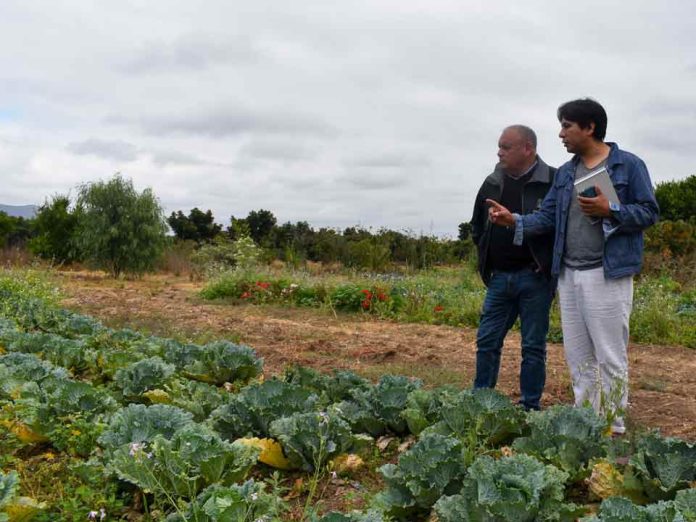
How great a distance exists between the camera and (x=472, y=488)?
270cm

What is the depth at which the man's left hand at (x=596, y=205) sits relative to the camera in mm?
3711

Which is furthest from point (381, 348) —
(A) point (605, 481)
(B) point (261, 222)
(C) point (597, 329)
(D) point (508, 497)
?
(B) point (261, 222)

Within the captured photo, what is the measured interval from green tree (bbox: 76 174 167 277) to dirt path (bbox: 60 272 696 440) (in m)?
7.14

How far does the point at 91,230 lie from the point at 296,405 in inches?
698

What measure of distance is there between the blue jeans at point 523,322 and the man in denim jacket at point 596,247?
263 millimetres

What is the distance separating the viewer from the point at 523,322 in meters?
4.46

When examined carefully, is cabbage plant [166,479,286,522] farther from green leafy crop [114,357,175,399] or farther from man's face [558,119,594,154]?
man's face [558,119,594,154]

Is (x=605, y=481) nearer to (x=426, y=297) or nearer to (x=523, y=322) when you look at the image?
(x=523, y=322)

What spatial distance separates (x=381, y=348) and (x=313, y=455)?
4.59m

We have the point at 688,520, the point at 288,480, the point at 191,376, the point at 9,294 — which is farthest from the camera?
the point at 9,294

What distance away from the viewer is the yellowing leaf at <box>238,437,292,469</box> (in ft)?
11.6

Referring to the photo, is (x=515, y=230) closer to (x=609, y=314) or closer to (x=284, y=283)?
(x=609, y=314)

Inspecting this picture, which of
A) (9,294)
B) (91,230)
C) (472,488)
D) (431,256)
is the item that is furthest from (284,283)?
(472,488)

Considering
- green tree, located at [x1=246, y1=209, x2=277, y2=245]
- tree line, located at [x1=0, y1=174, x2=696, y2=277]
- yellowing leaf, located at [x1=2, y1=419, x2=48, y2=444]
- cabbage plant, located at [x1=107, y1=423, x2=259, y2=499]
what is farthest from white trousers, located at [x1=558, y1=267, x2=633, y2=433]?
green tree, located at [x1=246, y1=209, x2=277, y2=245]
